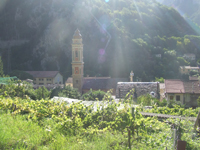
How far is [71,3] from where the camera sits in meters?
71.3

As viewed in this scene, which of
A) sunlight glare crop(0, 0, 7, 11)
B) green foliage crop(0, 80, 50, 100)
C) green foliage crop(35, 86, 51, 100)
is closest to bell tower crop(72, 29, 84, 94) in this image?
green foliage crop(35, 86, 51, 100)

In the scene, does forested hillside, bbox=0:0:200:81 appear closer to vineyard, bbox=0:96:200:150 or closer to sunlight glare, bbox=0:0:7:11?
sunlight glare, bbox=0:0:7:11

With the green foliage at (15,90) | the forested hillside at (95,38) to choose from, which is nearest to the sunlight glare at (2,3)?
the forested hillside at (95,38)

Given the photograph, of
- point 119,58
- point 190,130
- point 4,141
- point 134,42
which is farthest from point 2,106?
point 134,42

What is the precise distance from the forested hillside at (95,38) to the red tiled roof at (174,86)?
1235 inches

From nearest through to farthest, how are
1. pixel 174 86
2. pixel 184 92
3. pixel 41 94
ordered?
pixel 41 94
pixel 184 92
pixel 174 86

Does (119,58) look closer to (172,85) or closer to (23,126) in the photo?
(172,85)

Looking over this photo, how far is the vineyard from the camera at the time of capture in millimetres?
3072

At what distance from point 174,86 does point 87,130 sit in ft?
59.8

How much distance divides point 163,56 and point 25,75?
40.2 meters

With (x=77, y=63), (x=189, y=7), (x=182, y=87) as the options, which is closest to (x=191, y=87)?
(x=182, y=87)

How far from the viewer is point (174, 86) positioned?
20156mm

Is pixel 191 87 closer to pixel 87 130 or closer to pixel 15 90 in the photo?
pixel 15 90

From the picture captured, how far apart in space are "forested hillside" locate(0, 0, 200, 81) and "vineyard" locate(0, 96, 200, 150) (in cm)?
4816
